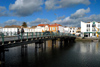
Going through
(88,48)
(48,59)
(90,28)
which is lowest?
(88,48)

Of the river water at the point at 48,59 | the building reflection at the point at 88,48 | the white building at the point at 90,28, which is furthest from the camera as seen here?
the white building at the point at 90,28

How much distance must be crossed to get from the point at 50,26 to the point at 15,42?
242ft

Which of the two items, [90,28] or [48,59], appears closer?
[48,59]

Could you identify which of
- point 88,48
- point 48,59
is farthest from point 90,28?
point 48,59

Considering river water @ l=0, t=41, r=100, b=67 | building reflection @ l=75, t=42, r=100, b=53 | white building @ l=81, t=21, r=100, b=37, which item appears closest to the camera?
river water @ l=0, t=41, r=100, b=67

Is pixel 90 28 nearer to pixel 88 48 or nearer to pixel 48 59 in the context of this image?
pixel 88 48

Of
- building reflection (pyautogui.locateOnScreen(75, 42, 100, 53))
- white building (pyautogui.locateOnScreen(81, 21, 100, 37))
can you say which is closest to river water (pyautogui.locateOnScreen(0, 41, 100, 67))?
building reflection (pyautogui.locateOnScreen(75, 42, 100, 53))

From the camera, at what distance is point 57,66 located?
16938mm

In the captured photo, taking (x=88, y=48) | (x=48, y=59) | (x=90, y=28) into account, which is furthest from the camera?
(x=90, y=28)

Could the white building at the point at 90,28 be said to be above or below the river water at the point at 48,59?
above

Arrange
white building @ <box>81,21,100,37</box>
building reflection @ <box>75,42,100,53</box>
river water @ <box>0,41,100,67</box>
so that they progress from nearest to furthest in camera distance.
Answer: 1. river water @ <box>0,41,100,67</box>
2. building reflection @ <box>75,42,100,53</box>
3. white building @ <box>81,21,100,37</box>

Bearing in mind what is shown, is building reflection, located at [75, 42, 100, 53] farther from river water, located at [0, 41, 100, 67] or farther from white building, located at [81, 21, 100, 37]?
white building, located at [81, 21, 100, 37]

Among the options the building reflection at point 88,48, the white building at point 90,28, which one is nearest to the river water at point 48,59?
the building reflection at point 88,48

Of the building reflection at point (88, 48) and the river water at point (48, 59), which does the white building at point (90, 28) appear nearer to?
the building reflection at point (88, 48)
